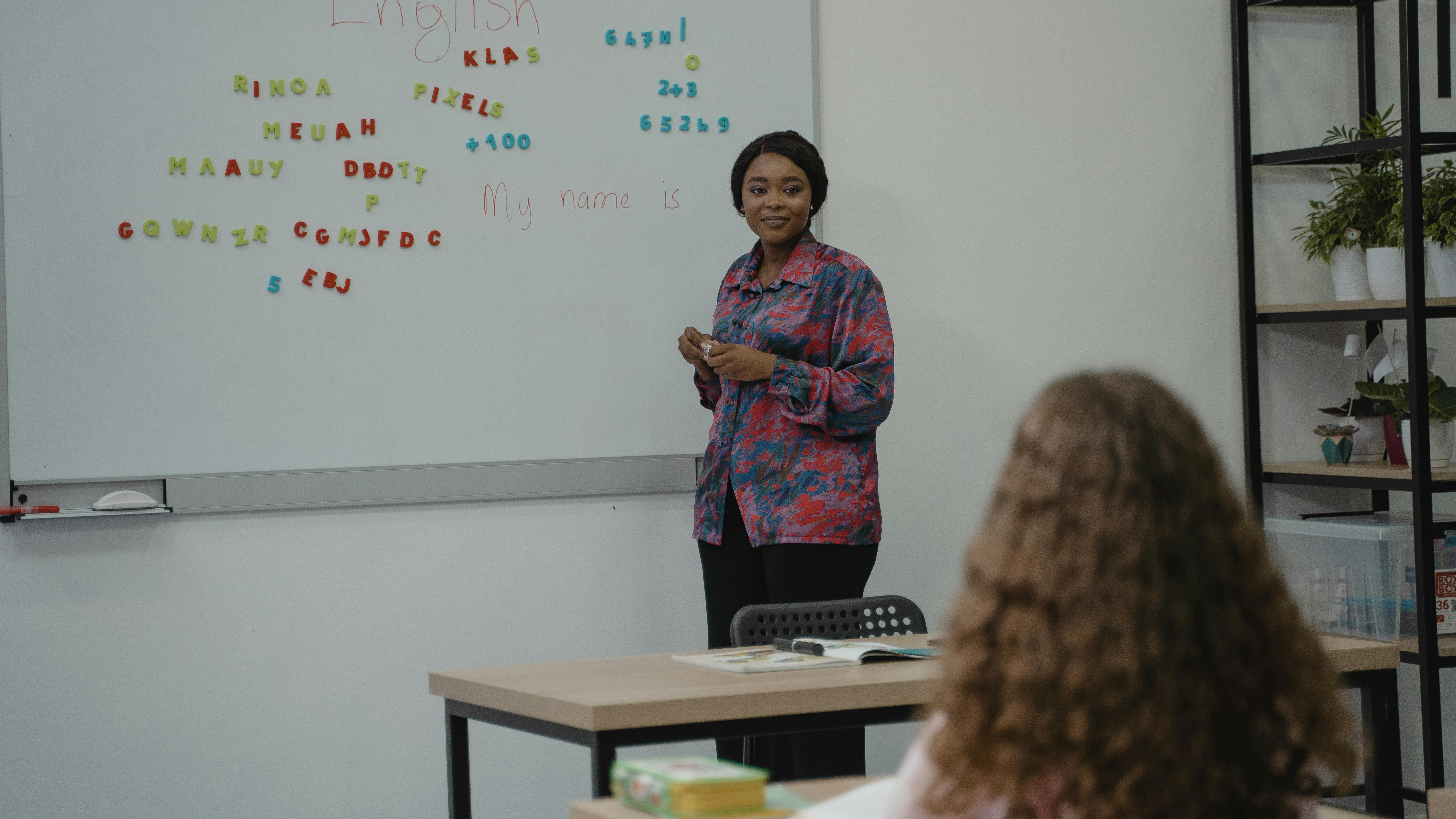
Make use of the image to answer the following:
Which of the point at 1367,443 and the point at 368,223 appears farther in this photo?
the point at 1367,443

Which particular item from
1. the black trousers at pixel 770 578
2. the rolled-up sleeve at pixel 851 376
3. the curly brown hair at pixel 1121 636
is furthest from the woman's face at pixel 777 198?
the curly brown hair at pixel 1121 636

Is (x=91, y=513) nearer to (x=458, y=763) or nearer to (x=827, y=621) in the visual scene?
(x=458, y=763)

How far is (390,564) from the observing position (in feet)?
8.98

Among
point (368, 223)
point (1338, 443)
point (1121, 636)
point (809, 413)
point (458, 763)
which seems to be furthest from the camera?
point (1338, 443)

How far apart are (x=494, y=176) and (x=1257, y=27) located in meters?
2.08

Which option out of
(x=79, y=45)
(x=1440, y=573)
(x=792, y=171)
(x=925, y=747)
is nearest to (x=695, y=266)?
(x=792, y=171)

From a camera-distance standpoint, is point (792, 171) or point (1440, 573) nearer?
point (792, 171)

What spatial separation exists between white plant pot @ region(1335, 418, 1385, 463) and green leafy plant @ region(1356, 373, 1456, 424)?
101mm

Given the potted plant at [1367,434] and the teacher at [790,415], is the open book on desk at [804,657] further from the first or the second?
the potted plant at [1367,434]

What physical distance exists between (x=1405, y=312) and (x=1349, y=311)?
12 centimetres

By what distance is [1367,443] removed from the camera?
3.25 meters

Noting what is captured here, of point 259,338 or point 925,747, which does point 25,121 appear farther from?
point 925,747

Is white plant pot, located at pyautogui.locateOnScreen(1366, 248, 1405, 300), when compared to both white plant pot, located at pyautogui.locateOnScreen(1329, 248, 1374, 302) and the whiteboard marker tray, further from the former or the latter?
the whiteboard marker tray

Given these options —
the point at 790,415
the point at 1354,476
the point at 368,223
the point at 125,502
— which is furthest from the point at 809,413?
the point at 1354,476
